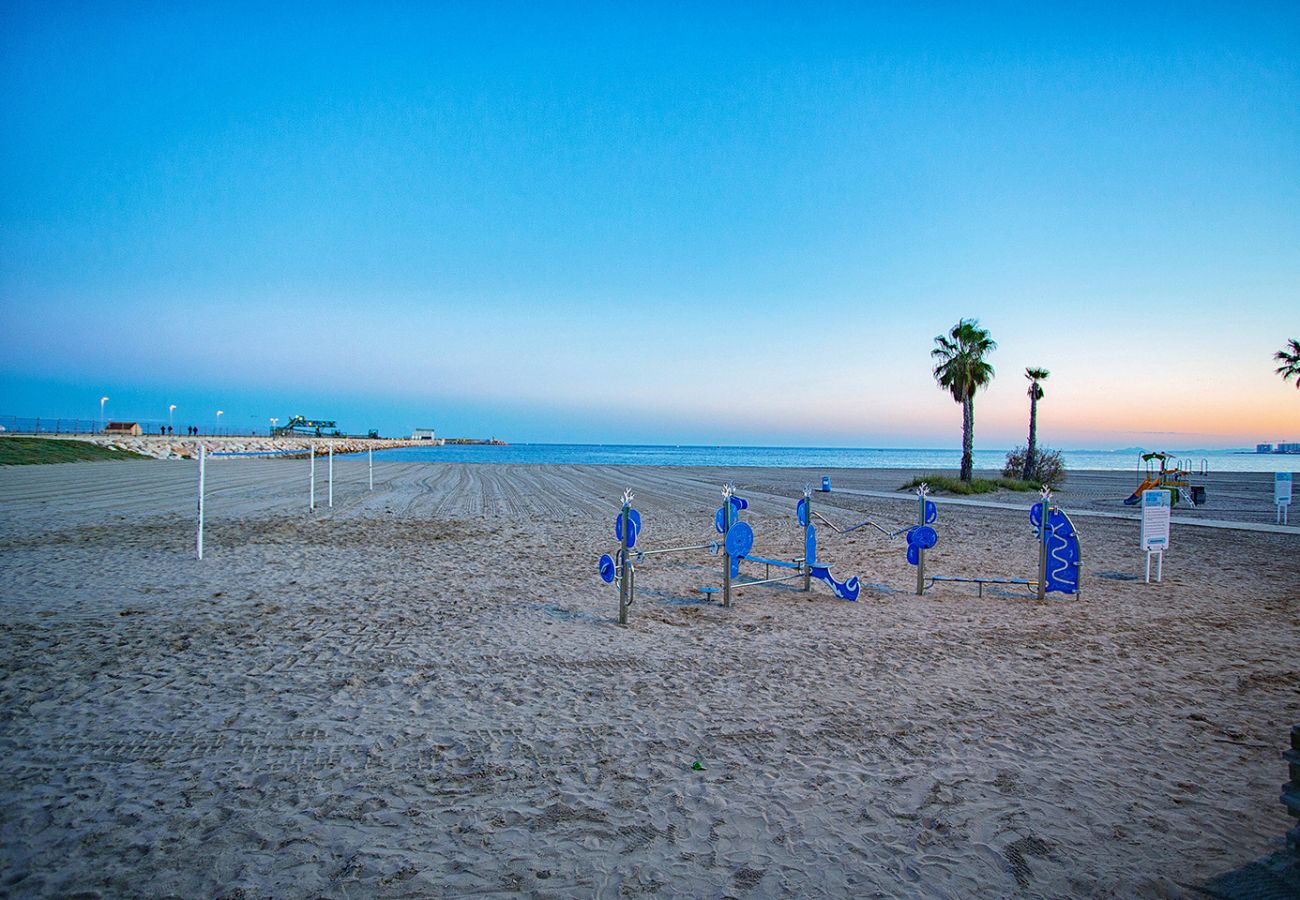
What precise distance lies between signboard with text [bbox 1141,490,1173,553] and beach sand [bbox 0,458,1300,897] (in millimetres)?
683

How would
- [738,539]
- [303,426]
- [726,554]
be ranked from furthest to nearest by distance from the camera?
[303,426]
[726,554]
[738,539]

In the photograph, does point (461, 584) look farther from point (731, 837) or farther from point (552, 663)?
point (731, 837)

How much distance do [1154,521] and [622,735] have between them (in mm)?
9557

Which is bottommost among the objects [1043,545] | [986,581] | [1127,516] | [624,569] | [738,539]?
[1127,516]

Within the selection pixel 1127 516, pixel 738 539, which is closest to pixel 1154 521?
pixel 738 539

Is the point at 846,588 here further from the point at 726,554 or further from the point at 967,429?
the point at 967,429

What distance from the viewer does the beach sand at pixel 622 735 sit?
3.24 m

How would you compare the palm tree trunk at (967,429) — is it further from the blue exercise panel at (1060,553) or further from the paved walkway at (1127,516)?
the blue exercise panel at (1060,553)

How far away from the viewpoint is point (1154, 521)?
10.2 m

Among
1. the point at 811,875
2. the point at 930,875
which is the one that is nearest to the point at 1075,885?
the point at 930,875

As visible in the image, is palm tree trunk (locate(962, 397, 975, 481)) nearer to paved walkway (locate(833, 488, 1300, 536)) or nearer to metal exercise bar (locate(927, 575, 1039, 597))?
paved walkway (locate(833, 488, 1300, 536))

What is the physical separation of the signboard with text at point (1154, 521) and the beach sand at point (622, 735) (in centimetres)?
68

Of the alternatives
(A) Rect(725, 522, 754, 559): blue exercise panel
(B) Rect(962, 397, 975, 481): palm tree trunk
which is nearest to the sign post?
(A) Rect(725, 522, 754, 559): blue exercise panel

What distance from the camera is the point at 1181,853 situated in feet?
11.0
